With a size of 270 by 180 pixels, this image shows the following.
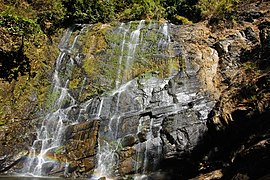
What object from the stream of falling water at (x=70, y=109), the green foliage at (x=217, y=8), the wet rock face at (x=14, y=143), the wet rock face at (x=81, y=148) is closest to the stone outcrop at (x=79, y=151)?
the wet rock face at (x=81, y=148)

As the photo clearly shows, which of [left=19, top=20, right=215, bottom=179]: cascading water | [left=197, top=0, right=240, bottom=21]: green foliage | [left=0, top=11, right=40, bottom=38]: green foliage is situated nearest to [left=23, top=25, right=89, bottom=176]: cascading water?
[left=19, top=20, right=215, bottom=179]: cascading water

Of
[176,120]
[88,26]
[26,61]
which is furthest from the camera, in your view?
[88,26]

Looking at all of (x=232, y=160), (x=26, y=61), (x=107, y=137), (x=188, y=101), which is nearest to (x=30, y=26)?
(x=26, y=61)

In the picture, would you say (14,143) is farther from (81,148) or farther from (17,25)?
(17,25)

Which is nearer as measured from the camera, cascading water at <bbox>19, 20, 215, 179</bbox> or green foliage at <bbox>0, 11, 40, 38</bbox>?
cascading water at <bbox>19, 20, 215, 179</bbox>

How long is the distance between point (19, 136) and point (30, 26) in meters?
6.44

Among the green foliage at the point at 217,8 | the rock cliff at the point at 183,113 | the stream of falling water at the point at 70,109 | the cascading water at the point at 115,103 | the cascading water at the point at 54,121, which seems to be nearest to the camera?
the rock cliff at the point at 183,113

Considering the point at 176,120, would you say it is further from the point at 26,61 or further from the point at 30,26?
the point at 30,26

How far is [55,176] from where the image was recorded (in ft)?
41.7

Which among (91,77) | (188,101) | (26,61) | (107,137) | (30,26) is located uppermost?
(30,26)

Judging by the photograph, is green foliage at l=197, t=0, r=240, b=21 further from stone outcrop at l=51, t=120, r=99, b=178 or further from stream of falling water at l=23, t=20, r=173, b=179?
stone outcrop at l=51, t=120, r=99, b=178

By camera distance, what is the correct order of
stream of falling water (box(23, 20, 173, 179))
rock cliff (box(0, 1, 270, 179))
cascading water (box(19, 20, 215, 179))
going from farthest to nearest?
stream of falling water (box(23, 20, 173, 179)) < cascading water (box(19, 20, 215, 179)) < rock cliff (box(0, 1, 270, 179))

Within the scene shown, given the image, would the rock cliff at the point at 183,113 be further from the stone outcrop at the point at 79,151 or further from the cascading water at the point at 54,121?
the cascading water at the point at 54,121

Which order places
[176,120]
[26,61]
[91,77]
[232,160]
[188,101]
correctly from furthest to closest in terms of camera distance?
[26,61], [91,77], [188,101], [176,120], [232,160]
